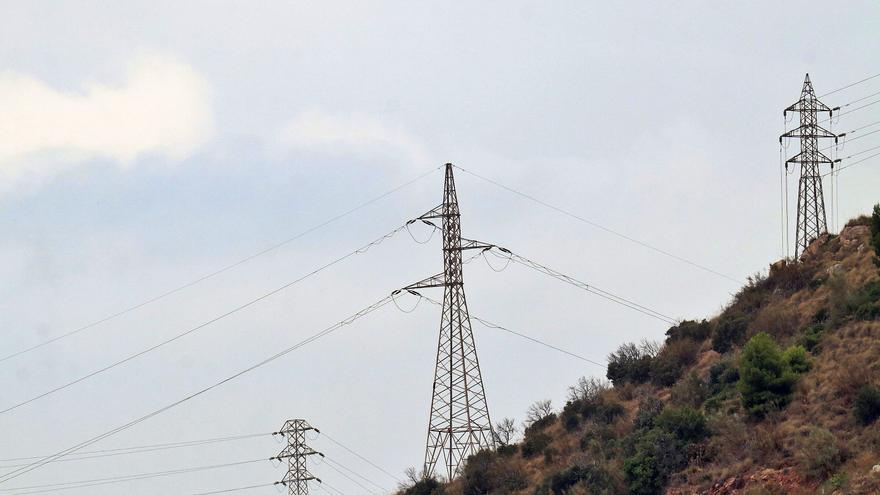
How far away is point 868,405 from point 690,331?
21.4 meters

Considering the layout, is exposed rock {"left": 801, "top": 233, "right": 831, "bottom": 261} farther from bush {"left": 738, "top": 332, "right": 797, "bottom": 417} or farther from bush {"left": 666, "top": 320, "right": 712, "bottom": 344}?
bush {"left": 738, "top": 332, "right": 797, "bottom": 417}

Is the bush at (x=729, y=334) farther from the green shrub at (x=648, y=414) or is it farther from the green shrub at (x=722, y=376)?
the green shrub at (x=648, y=414)

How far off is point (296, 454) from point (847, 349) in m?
52.5

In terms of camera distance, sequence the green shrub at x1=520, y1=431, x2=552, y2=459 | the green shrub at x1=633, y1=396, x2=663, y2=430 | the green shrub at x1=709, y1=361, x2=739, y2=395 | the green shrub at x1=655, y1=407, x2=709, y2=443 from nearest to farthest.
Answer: the green shrub at x1=655, y1=407, x2=709, y2=443
the green shrub at x1=709, y1=361, x2=739, y2=395
the green shrub at x1=633, y1=396, x2=663, y2=430
the green shrub at x1=520, y1=431, x2=552, y2=459

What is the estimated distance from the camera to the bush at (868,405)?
1775 inches

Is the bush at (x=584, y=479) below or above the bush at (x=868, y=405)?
above

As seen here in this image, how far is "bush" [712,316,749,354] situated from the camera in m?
61.4

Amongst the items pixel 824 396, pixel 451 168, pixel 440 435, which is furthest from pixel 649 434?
pixel 451 168

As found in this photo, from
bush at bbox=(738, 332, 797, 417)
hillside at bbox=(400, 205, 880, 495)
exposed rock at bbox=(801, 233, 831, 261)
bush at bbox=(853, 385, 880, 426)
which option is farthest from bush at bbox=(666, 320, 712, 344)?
bush at bbox=(853, 385, 880, 426)

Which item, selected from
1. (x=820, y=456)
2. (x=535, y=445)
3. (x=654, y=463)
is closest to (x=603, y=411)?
(x=535, y=445)

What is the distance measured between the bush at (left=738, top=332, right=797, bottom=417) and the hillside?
0.20 feet

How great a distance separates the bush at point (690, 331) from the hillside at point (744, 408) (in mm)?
79

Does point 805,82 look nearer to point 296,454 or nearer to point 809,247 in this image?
point 809,247

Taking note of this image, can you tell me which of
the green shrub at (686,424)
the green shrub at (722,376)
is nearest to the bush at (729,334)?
the green shrub at (722,376)
